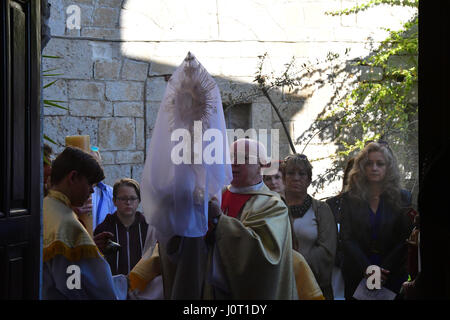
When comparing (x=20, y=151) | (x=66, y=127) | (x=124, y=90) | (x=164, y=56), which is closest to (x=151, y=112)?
(x=124, y=90)

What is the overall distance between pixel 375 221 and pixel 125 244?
1669 mm

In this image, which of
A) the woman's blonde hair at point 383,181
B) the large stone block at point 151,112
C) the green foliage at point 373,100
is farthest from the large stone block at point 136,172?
the woman's blonde hair at point 383,181

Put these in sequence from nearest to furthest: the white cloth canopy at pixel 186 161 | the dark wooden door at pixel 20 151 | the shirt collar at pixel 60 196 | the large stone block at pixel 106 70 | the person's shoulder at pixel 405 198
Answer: the dark wooden door at pixel 20 151 → the white cloth canopy at pixel 186 161 → the shirt collar at pixel 60 196 → the person's shoulder at pixel 405 198 → the large stone block at pixel 106 70

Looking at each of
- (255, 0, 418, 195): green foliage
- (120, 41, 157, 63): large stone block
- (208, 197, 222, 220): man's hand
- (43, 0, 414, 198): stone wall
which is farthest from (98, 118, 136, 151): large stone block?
(208, 197, 222, 220): man's hand

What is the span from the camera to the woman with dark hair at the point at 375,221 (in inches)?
160

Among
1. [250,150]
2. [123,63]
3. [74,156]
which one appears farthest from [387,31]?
[74,156]

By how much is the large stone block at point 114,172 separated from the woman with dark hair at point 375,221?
261 cm

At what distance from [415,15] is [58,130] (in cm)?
401

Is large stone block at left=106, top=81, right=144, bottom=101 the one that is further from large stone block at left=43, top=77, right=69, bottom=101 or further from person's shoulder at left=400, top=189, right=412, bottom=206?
person's shoulder at left=400, top=189, right=412, bottom=206

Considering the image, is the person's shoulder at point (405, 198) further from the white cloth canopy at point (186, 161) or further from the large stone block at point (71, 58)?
the large stone block at point (71, 58)

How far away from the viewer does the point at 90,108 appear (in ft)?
20.0

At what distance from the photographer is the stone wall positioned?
6.11 meters

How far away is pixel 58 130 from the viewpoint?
5988 mm
